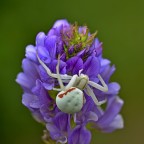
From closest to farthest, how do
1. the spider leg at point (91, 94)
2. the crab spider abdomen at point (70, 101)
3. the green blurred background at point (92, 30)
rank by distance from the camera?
1. the crab spider abdomen at point (70, 101)
2. the spider leg at point (91, 94)
3. the green blurred background at point (92, 30)

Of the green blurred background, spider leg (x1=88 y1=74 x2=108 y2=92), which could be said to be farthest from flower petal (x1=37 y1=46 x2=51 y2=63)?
the green blurred background

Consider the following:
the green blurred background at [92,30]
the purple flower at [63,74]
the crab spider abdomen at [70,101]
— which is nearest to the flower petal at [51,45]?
the purple flower at [63,74]

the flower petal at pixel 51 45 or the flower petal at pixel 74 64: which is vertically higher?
the flower petal at pixel 51 45

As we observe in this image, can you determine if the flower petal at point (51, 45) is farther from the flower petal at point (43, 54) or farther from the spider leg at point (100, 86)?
the spider leg at point (100, 86)

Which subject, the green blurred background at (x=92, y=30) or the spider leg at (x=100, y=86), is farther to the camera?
the green blurred background at (x=92, y=30)

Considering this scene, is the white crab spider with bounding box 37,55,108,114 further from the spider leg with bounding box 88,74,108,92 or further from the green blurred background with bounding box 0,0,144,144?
the green blurred background with bounding box 0,0,144,144

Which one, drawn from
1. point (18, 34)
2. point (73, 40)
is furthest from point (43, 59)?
point (18, 34)

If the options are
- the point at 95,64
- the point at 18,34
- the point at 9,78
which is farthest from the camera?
the point at 18,34

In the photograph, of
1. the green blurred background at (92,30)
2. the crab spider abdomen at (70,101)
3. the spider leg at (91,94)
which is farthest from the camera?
the green blurred background at (92,30)

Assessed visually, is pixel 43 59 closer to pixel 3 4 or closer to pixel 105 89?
pixel 105 89
